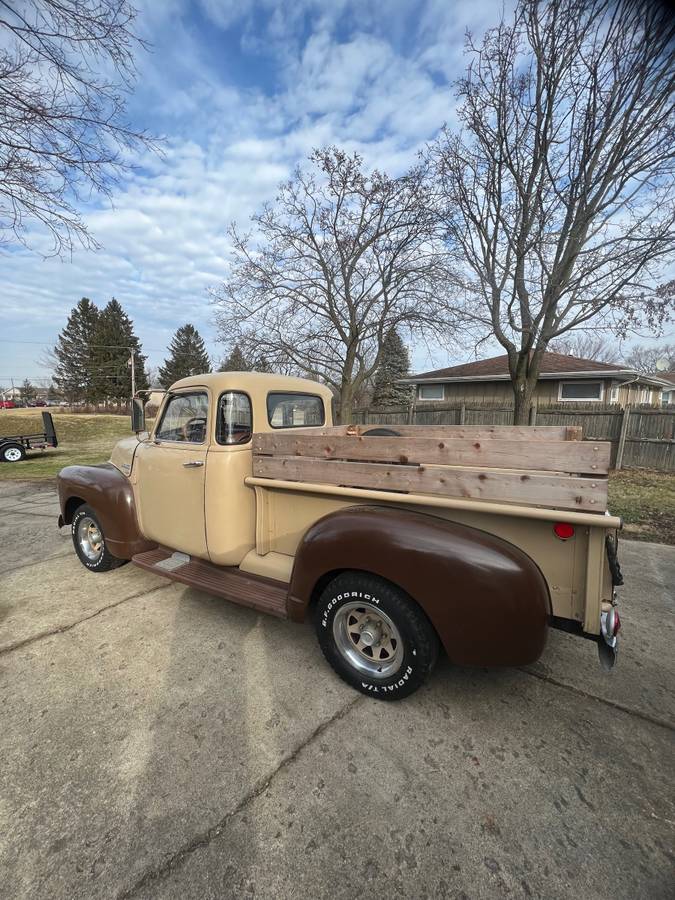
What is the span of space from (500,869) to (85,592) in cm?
388

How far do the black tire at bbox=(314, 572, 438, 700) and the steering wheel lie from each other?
171 cm

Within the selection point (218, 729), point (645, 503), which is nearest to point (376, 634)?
point (218, 729)

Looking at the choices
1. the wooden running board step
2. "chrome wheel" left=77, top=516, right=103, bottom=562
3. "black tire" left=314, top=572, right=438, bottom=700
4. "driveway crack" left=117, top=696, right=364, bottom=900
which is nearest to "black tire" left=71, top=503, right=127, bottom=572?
"chrome wheel" left=77, top=516, right=103, bottom=562

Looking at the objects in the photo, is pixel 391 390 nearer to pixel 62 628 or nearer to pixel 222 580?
pixel 222 580

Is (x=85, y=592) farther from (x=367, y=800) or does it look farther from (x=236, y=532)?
(x=367, y=800)

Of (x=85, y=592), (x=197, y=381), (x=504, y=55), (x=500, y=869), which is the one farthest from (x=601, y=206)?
(x=85, y=592)

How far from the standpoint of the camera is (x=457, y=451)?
2305mm

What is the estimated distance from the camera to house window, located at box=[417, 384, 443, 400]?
20.8 metres

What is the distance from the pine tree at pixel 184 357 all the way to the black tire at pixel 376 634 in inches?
2127

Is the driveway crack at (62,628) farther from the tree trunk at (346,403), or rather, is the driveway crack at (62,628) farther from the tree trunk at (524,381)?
the tree trunk at (346,403)

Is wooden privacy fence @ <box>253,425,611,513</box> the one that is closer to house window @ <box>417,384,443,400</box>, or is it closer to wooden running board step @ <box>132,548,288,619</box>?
wooden running board step @ <box>132,548,288,619</box>

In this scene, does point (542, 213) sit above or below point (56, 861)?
above

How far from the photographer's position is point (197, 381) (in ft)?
11.2

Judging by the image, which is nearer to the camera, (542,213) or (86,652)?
(86,652)
